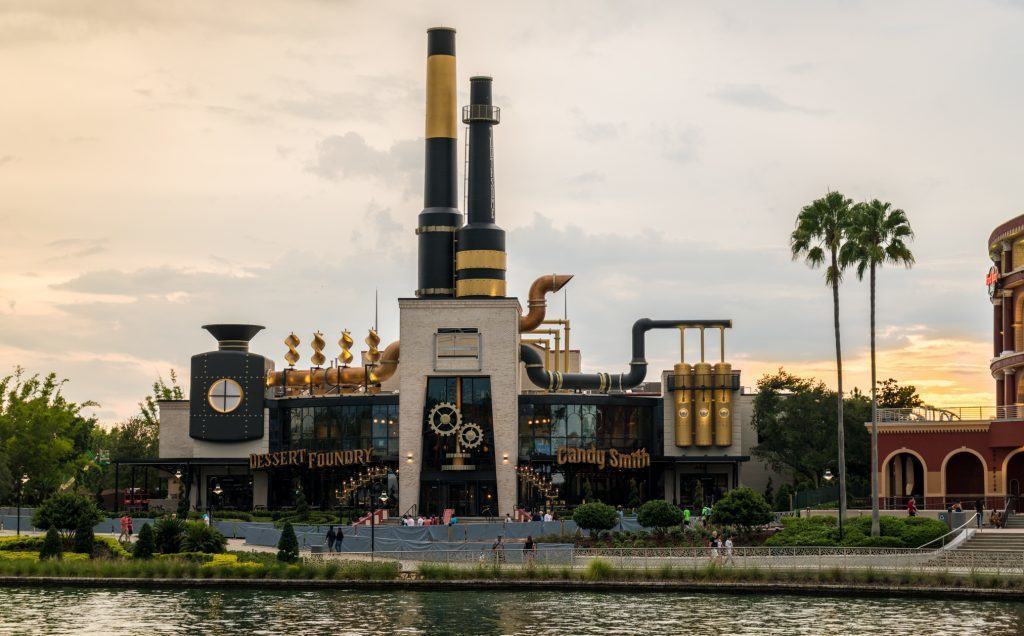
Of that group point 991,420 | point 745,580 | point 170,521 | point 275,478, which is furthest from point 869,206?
point 275,478

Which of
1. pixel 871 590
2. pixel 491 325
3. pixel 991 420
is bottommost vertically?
pixel 871 590

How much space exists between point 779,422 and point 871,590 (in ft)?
143

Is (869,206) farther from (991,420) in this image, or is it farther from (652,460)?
(652,460)

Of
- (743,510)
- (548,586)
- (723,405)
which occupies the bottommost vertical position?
(548,586)

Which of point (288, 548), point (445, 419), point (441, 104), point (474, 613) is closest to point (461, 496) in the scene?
point (445, 419)

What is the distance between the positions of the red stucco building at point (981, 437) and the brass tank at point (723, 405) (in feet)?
41.1

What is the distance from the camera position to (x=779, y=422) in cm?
10188

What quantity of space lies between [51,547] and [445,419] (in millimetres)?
33634

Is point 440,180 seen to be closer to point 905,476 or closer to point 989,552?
point 905,476

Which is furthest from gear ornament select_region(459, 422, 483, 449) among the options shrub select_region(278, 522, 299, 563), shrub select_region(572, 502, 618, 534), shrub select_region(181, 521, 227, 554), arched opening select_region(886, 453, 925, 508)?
shrub select_region(278, 522, 299, 563)

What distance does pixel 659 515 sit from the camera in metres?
75.2

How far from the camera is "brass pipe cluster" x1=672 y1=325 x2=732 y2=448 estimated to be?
100000 millimetres

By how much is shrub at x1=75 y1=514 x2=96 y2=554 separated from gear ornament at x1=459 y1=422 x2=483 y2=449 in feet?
98.9

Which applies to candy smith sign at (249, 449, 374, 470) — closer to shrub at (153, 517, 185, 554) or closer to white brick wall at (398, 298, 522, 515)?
white brick wall at (398, 298, 522, 515)
